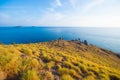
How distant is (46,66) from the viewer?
1092 cm

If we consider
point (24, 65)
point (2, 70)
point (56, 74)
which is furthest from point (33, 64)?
point (2, 70)

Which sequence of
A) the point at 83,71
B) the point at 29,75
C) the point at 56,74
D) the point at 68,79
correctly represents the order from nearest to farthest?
1. the point at 29,75
2. the point at 68,79
3. the point at 56,74
4. the point at 83,71

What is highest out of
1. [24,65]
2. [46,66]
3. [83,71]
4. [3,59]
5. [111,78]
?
[3,59]

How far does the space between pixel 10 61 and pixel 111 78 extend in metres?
9.09

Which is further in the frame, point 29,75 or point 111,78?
point 111,78

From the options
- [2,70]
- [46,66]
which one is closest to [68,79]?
[46,66]

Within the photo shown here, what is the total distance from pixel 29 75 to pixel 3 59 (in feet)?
7.66

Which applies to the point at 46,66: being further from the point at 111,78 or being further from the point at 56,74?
the point at 111,78

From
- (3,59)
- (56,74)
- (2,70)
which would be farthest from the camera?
(56,74)

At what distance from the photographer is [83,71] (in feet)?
38.2

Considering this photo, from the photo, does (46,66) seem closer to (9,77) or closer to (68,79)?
(68,79)

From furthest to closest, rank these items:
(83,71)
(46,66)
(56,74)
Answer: (83,71) → (46,66) → (56,74)

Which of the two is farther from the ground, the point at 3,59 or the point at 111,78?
the point at 3,59

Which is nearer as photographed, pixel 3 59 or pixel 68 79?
pixel 3 59
